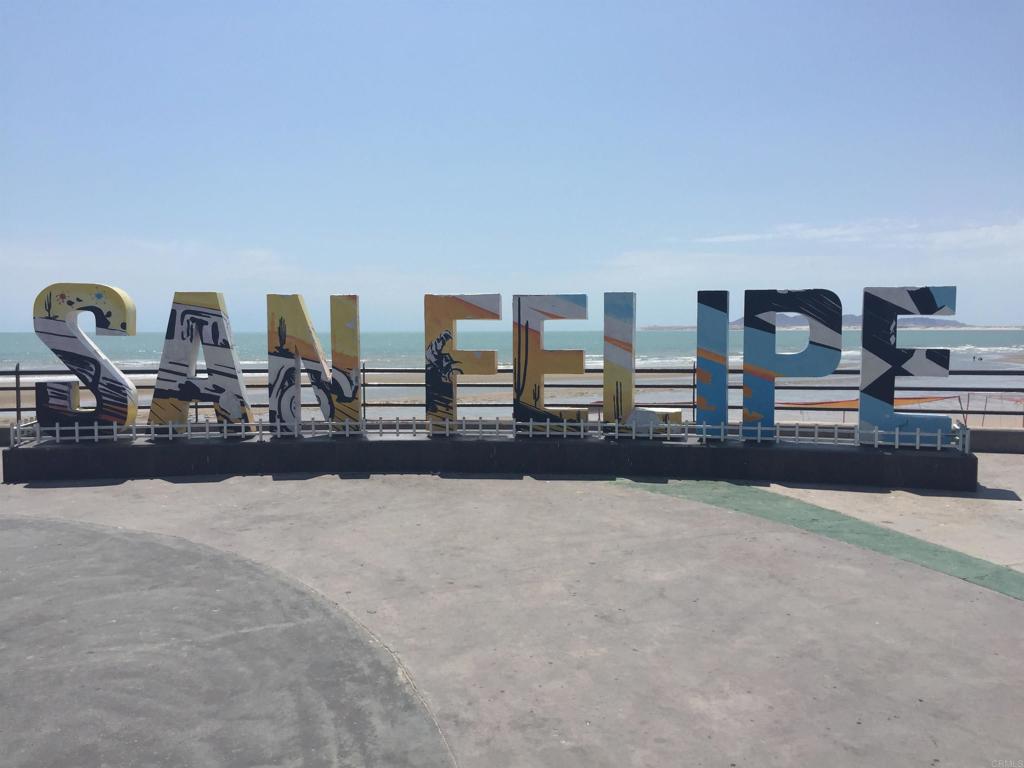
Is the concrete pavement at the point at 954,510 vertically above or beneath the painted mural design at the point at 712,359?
beneath

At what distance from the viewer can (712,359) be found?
1841cm

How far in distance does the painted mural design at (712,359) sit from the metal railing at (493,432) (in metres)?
0.43

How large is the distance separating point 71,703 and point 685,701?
6.23 metres

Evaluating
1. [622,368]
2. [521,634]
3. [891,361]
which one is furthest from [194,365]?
[891,361]

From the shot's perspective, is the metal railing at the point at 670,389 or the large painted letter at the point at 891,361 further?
the metal railing at the point at 670,389

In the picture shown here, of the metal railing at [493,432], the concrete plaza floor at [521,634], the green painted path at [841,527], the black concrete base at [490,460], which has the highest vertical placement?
the metal railing at [493,432]

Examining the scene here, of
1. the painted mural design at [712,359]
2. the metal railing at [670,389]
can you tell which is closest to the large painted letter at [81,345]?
the metal railing at [670,389]

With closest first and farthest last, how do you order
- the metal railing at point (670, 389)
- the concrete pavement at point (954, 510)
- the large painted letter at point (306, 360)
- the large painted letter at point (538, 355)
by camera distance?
the concrete pavement at point (954, 510) → the large painted letter at point (538, 355) → the large painted letter at point (306, 360) → the metal railing at point (670, 389)

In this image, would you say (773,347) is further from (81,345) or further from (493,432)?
(81,345)

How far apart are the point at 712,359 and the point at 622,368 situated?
87.9 inches

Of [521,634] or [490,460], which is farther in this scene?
[490,460]

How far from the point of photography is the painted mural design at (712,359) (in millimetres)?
18312

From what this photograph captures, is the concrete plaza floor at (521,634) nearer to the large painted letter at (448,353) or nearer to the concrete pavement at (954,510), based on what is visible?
the concrete pavement at (954,510)

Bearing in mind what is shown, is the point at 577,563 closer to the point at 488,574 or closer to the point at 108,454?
the point at 488,574
